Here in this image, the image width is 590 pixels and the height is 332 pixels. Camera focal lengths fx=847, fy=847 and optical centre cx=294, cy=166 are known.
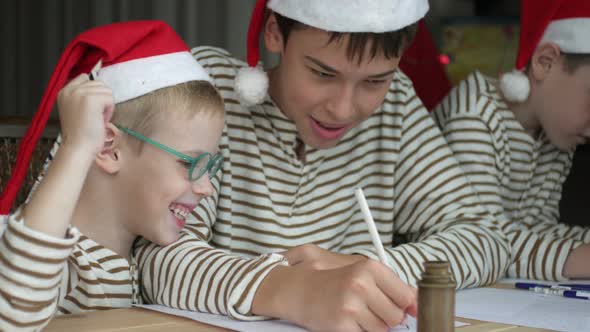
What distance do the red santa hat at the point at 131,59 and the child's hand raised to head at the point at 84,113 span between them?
11 centimetres

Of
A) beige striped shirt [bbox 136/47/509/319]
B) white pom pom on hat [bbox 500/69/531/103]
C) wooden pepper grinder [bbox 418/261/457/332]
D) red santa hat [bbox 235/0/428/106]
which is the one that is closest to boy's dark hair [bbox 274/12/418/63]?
red santa hat [bbox 235/0/428/106]

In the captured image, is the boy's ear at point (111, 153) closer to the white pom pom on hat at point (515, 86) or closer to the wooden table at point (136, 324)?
the wooden table at point (136, 324)

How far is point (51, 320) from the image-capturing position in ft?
3.51

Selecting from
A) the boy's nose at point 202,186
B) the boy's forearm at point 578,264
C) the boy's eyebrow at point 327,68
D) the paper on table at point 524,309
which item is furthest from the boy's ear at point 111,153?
the boy's forearm at point 578,264

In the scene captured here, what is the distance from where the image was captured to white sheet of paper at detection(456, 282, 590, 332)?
112cm

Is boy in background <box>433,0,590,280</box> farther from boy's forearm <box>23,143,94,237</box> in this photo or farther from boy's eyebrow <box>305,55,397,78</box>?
boy's forearm <box>23,143,94,237</box>

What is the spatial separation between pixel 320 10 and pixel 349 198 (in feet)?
1.31

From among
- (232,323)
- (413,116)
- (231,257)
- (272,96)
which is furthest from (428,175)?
(232,323)

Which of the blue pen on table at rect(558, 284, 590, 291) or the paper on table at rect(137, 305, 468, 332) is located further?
the blue pen on table at rect(558, 284, 590, 291)

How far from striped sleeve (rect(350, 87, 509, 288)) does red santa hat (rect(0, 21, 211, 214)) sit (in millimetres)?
502

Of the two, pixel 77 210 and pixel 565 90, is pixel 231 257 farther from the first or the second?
pixel 565 90

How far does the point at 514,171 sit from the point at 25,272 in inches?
46.3

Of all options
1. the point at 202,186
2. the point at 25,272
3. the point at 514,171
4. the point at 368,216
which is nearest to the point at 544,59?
the point at 514,171

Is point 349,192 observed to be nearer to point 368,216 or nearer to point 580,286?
point 580,286
